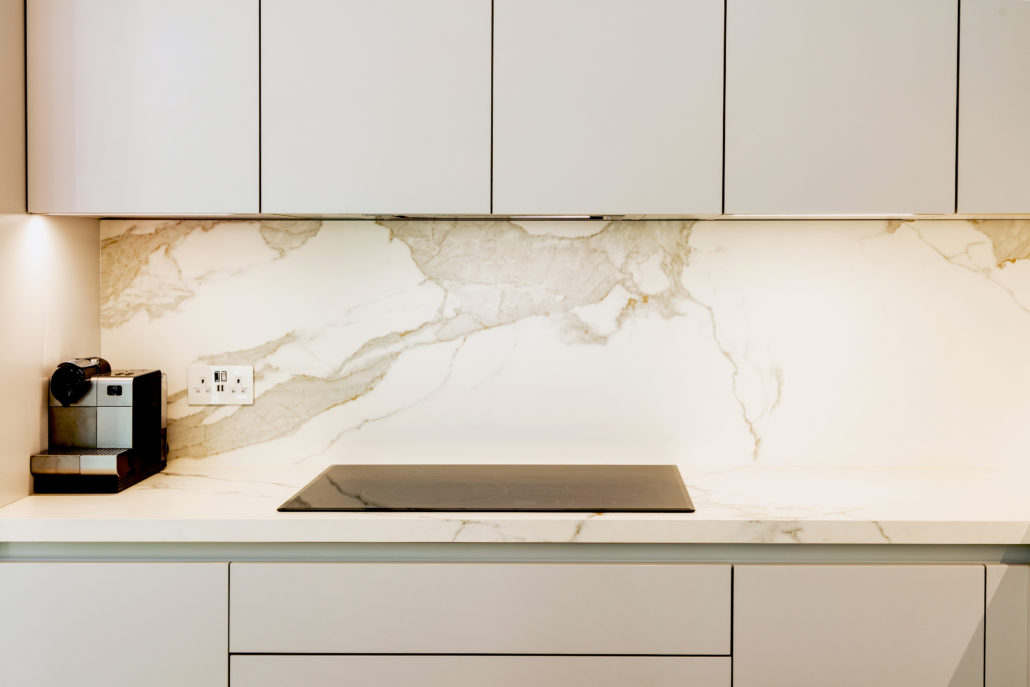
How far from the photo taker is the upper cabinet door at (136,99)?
5.08ft

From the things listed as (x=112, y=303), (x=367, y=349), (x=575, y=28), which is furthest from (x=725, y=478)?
(x=112, y=303)

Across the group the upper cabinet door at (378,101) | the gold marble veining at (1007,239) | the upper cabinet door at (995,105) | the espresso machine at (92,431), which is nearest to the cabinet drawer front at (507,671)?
the espresso machine at (92,431)

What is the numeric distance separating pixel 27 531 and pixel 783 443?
5.39ft

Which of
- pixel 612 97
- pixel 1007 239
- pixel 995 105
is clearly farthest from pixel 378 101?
pixel 1007 239

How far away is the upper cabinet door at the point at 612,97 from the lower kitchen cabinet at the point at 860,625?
0.78 meters

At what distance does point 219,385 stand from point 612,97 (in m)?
1.17

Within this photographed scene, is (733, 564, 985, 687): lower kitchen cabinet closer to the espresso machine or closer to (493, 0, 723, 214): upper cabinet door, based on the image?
(493, 0, 723, 214): upper cabinet door

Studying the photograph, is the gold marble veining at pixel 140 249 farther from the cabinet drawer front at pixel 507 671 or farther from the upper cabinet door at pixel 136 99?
the cabinet drawer front at pixel 507 671

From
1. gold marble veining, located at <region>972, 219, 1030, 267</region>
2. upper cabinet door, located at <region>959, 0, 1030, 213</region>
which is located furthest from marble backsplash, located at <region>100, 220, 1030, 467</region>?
upper cabinet door, located at <region>959, 0, 1030, 213</region>

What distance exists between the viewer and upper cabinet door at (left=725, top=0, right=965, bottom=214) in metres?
1.53

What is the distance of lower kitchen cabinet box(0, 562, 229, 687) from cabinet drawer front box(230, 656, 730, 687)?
0.20m

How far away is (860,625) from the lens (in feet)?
4.50

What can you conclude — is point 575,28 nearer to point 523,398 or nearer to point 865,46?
point 865,46

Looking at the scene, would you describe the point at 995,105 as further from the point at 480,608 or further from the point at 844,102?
the point at 480,608
